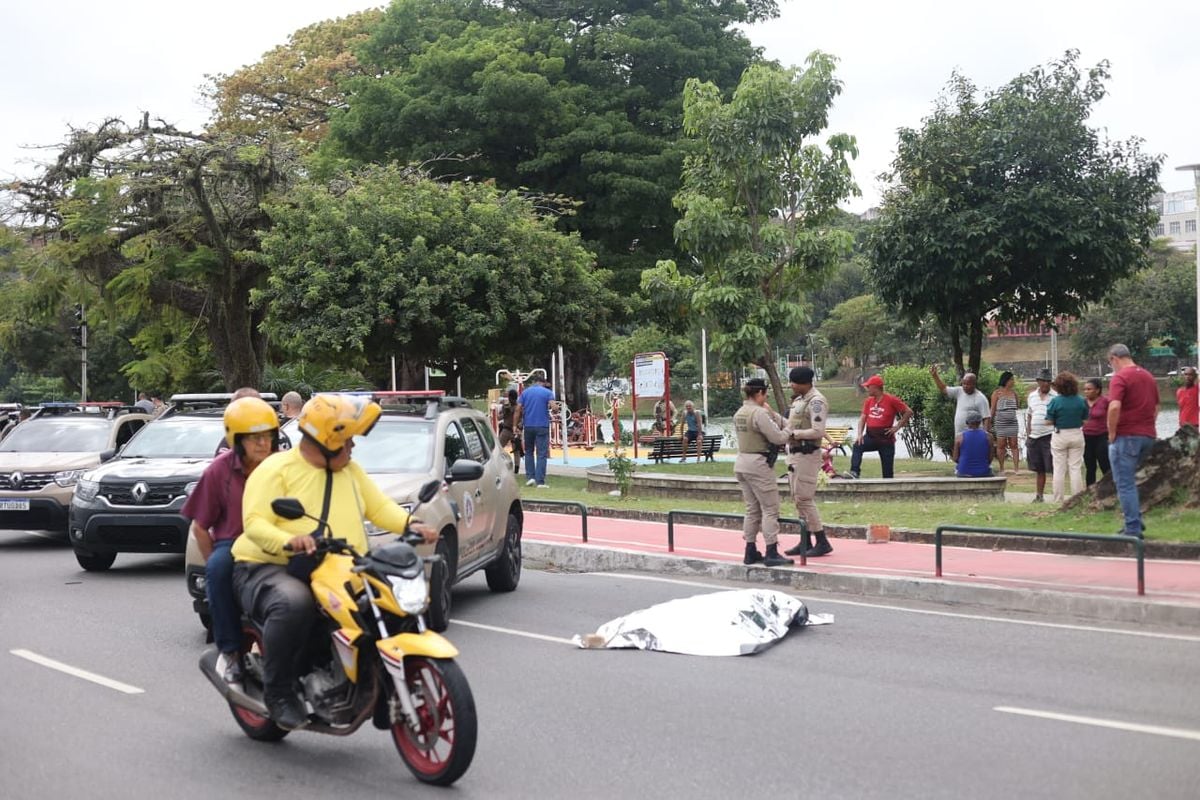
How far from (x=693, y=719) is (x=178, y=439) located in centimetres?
922

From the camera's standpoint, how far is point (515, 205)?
26359mm

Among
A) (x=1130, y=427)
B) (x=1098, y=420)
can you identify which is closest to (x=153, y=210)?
(x=1098, y=420)

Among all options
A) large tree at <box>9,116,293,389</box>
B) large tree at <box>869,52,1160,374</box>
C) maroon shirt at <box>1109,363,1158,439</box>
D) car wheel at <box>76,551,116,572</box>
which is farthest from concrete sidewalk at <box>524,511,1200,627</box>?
large tree at <box>9,116,293,389</box>

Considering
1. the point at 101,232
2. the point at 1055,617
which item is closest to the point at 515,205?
the point at 101,232

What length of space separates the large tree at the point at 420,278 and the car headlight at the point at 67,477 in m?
7.69

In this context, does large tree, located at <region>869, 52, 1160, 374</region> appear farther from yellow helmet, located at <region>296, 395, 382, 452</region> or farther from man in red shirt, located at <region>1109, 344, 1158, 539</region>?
yellow helmet, located at <region>296, 395, 382, 452</region>

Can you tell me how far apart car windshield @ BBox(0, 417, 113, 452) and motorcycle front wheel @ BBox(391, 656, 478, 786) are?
12.6 m

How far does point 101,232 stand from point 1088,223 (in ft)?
62.4

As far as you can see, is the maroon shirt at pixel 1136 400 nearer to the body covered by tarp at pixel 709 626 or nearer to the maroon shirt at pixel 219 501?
the body covered by tarp at pixel 709 626

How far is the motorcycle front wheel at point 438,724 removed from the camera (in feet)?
18.2

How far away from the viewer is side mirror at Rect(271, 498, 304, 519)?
18.9ft

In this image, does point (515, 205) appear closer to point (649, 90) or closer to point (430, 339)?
point (430, 339)

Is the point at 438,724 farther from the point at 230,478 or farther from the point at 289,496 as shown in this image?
the point at 230,478

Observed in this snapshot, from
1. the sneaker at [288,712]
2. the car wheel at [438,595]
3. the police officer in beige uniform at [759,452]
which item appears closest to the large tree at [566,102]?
the police officer in beige uniform at [759,452]
